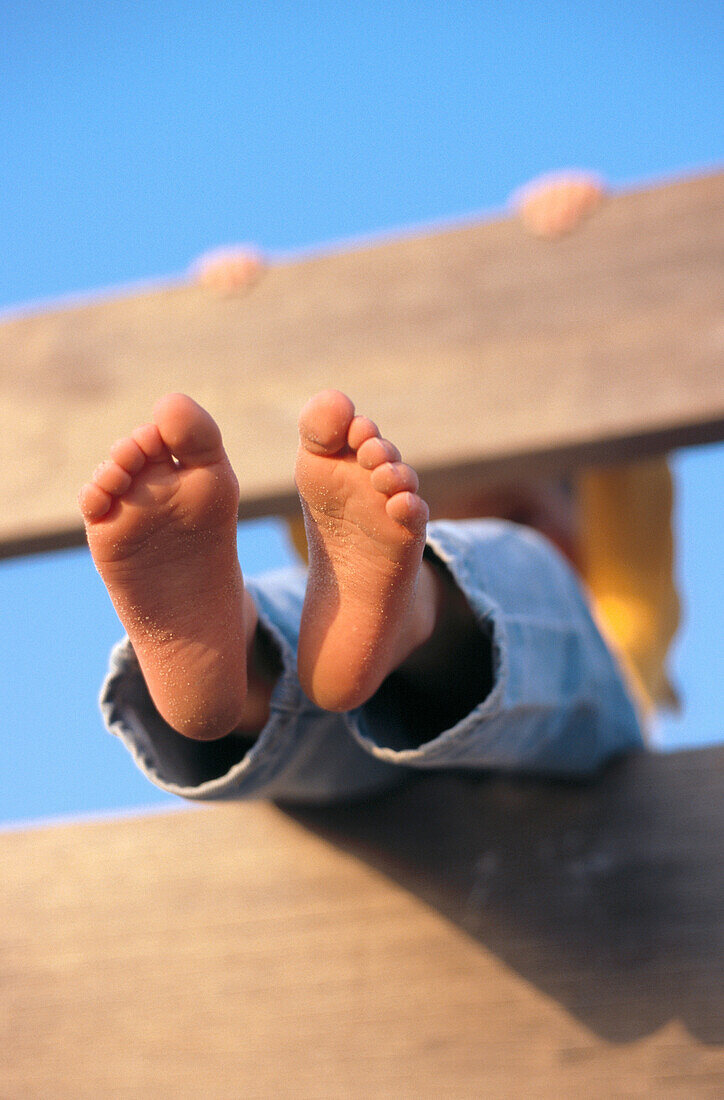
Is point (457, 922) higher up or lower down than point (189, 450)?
lower down

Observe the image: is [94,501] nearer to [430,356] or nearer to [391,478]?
[391,478]

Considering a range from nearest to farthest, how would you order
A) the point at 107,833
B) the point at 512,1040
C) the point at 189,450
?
the point at 189,450 → the point at 512,1040 → the point at 107,833

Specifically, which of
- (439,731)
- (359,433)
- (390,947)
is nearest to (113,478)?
(359,433)

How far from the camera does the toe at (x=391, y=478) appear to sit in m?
0.50

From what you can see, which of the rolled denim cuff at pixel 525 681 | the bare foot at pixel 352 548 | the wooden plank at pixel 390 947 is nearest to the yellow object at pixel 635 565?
the rolled denim cuff at pixel 525 681

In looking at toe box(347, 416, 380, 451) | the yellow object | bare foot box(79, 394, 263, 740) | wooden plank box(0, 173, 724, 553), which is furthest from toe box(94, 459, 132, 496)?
the yellow object

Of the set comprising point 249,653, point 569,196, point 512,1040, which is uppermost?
point 569,196

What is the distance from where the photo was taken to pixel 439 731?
62 cm

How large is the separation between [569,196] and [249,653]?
46 cm

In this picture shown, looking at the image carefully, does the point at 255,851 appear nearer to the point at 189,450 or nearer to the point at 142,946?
the point at 142,946

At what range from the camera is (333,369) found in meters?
0.81

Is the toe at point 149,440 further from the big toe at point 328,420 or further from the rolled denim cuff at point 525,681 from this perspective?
the rolled denim cuff at point 525,681

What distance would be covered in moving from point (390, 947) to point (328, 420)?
0.35 metres

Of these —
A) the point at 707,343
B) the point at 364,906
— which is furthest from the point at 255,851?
the point at 707,343
